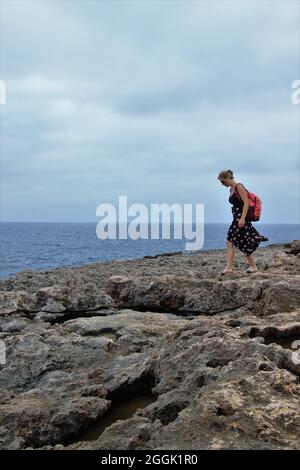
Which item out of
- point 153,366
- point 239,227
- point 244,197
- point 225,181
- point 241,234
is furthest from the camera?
point 241,234

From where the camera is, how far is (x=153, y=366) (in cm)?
643

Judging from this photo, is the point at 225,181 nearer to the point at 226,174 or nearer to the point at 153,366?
the point at 226,174

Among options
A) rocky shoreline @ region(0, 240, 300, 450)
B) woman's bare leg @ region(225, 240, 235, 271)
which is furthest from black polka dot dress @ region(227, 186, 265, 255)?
rocky shoreline @ region(0, 240, 300, 450)

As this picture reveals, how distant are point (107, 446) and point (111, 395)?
1.78 metres

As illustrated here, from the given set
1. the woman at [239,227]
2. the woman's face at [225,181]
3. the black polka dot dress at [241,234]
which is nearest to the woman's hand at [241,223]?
the woman at [239,227]

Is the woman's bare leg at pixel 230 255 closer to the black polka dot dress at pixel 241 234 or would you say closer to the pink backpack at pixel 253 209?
the black polka dot dress at pixel 241 234

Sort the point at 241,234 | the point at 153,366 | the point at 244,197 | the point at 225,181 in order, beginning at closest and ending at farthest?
the point at 153,366
the point at 244,197
the point at 225,181
the point at 241,234

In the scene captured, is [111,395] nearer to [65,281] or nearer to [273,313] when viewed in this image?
[273,313]

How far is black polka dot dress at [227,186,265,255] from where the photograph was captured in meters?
12.6

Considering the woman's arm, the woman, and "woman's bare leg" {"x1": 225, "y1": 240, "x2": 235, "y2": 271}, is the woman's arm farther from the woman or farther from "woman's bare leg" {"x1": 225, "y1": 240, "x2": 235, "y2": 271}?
"woman's bare leg" {"x1": 225, "y1": 240, "x2": 235, "y2": 271}

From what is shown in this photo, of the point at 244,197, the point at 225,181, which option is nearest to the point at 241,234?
the point at 244,197

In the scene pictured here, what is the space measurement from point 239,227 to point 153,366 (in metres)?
6.76
